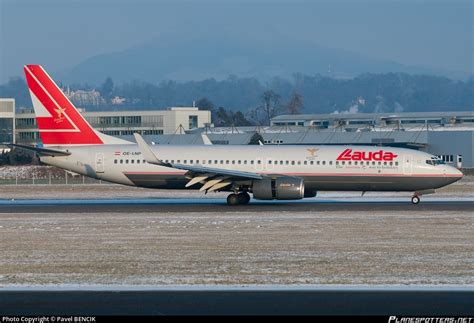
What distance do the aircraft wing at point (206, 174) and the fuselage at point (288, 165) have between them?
1.92 feet

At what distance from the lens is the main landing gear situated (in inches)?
1429

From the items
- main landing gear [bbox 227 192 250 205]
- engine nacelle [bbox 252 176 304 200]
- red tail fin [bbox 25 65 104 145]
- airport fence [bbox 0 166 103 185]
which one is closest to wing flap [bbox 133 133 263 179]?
engine nacelle [bbox 252 176 304 200]

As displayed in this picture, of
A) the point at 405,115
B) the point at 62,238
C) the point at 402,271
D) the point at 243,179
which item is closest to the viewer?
the point at 402,271

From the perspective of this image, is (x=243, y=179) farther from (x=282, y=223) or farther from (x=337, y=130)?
(x=337, y=130)

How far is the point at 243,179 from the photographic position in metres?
35.8

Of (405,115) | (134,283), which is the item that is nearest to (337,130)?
(405,115)

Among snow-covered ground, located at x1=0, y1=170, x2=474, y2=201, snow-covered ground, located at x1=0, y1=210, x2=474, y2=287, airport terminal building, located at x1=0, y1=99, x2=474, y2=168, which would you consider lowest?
snow-covered ground, located at x1=0, y1=170, x2=474, y2=201

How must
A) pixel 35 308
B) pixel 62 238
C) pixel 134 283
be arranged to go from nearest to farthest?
pixel 35 308, pixel 134 283, pixel 62 238

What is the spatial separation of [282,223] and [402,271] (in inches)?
385

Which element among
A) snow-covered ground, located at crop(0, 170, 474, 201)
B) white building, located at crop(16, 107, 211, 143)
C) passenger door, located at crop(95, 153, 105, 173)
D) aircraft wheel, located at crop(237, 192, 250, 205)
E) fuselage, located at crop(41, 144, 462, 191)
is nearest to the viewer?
aircraft wheel, located at crop(237, 192, 250, 205)

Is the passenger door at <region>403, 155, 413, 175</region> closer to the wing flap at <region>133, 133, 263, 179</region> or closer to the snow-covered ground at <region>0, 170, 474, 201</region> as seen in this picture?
the snow-covered ground at <region>0, 170, 474, 201</region>

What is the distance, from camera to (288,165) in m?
37.1

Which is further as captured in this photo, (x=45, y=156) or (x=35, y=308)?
(x=45, y=156)

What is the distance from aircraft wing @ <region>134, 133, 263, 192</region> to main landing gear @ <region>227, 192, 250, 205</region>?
0.57m
